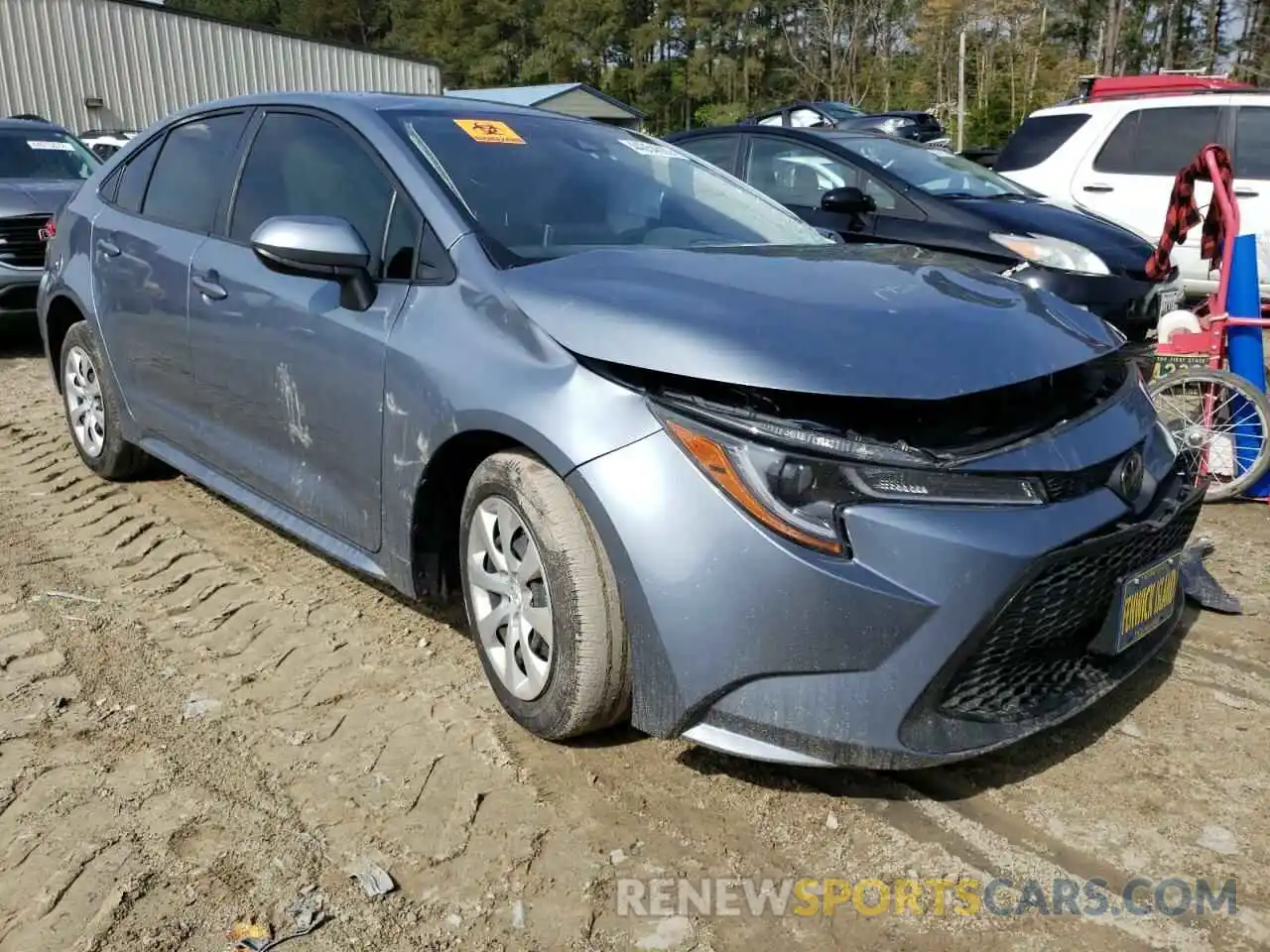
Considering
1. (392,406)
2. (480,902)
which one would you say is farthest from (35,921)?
(392,406)

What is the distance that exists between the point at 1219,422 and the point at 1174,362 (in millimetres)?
344

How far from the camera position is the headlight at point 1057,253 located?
584 cm

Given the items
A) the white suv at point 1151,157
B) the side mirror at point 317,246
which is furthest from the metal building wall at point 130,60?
the side mirror at point 317,246

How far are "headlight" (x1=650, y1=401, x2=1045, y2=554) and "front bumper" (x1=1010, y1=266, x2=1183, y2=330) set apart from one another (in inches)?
160

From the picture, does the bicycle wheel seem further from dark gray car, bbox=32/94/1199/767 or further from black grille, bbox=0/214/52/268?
black grille, bbox=0/214/52/268

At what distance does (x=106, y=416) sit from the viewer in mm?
4441

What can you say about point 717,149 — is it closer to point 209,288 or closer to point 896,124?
point 209,288

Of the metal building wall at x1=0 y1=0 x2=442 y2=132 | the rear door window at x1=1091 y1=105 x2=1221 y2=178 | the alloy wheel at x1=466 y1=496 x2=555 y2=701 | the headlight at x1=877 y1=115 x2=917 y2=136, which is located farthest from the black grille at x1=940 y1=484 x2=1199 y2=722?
the metal building wall at x1=0 y1=0 x2=442 y2=132

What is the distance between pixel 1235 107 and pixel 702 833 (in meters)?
8.31

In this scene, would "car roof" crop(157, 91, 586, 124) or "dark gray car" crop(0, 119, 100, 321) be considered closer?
"car roof" crop(157, 91, 586, 124)

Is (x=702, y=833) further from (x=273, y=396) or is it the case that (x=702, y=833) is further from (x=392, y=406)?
(x=273, y=396)

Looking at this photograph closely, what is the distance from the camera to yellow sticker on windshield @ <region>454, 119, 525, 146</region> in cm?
320

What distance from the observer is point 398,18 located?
70938mm

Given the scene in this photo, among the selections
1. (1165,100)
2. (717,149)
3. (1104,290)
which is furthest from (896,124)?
(1104,290)
